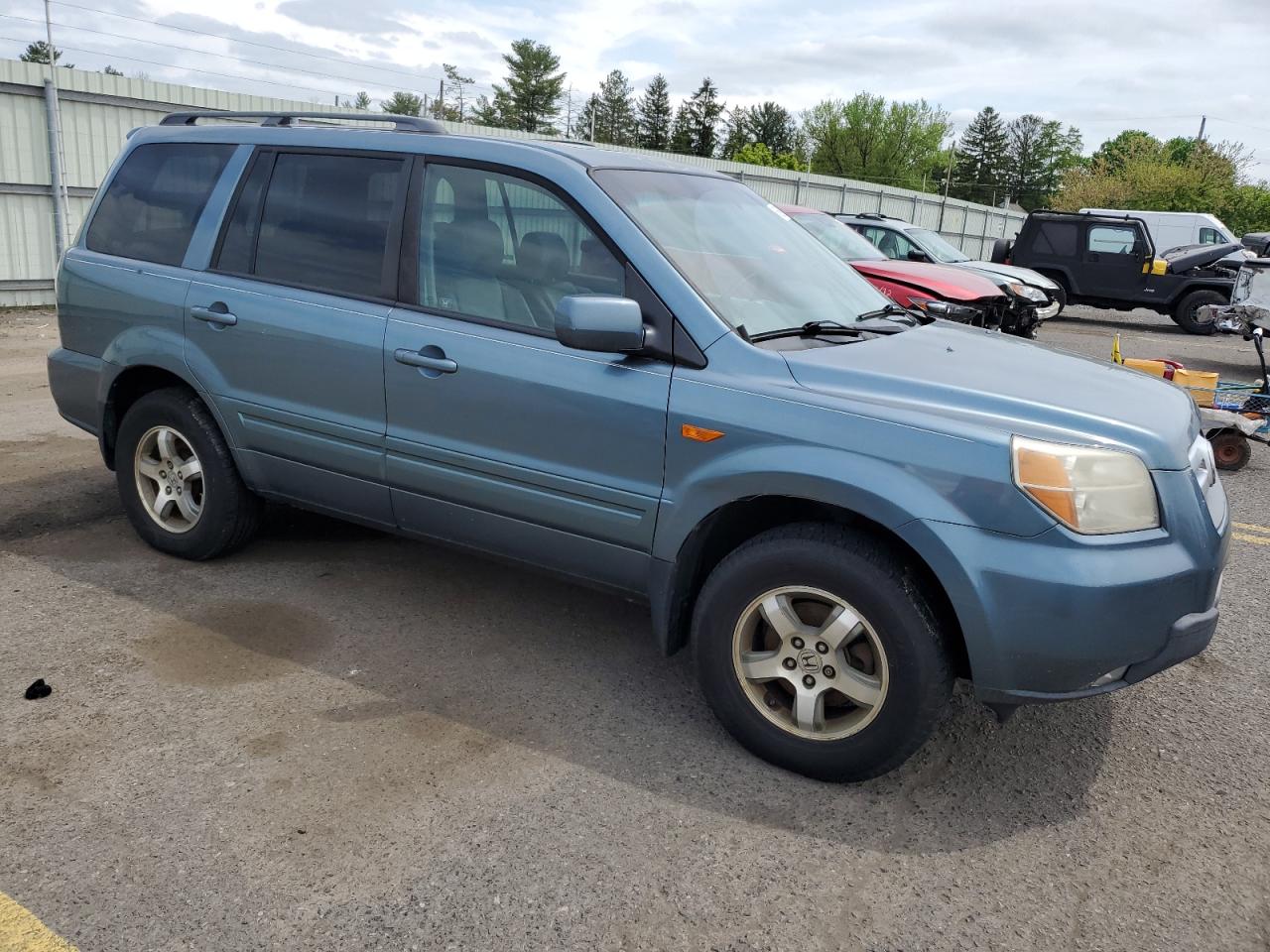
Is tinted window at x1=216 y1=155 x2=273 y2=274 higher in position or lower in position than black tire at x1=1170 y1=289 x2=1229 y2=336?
higher

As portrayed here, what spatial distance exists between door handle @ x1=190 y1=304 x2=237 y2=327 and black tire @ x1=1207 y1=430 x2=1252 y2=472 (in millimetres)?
6628

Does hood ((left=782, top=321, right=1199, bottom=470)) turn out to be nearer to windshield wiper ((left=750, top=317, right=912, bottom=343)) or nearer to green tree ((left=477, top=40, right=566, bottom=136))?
windshield wiper ((left=750, top=317, right=912, bottom=343))

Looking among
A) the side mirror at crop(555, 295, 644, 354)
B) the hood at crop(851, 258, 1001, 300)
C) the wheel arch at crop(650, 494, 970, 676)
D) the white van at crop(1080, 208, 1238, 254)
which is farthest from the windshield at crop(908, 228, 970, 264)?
the white van at crop(1080, 208, 1238, 254)

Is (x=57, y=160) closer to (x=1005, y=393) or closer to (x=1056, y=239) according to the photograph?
(x=1005, y=393)

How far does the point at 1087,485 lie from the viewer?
107 inches

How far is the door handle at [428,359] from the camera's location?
3568 mm

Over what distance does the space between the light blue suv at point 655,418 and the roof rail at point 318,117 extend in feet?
0.12

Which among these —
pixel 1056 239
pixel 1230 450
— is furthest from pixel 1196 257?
pixel 1230 450

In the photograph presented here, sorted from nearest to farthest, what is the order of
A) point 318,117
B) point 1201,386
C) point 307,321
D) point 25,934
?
1. point 25,934
2. point 307,321
3. point 318,117
4. point 1201,386

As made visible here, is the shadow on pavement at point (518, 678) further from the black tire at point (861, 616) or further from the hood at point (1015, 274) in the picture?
the hood at point (1015, 274)

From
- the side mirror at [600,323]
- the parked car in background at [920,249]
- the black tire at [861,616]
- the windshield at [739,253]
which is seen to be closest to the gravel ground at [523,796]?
the black tire at [861,616]

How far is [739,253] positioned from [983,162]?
12014 cm

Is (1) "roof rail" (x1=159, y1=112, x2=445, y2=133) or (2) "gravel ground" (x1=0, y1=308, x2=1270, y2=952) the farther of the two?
(1) "roof rail" (x1=159, y1=112, x2=445, y2=133)

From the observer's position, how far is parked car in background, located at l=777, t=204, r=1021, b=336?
10336mm
